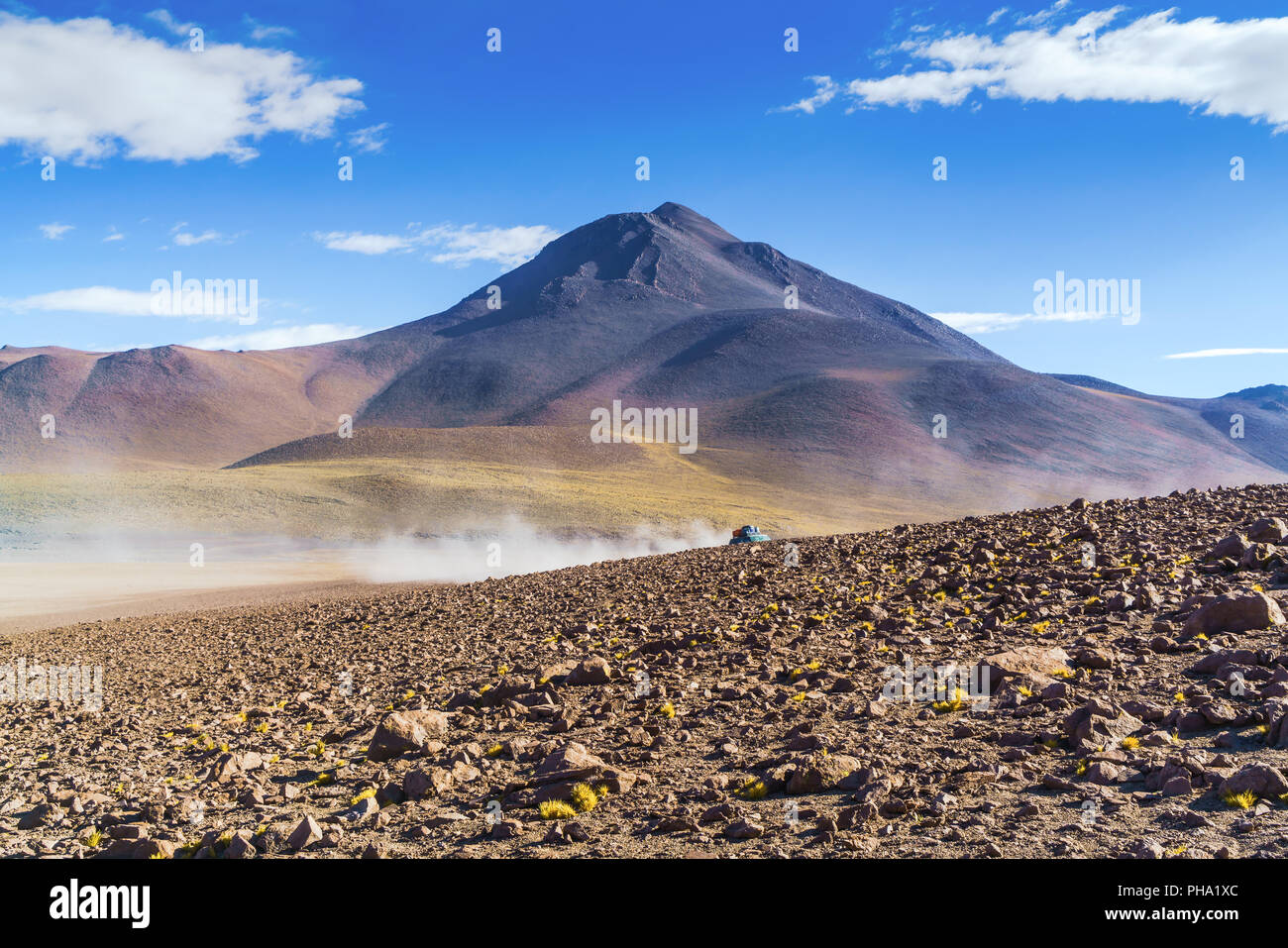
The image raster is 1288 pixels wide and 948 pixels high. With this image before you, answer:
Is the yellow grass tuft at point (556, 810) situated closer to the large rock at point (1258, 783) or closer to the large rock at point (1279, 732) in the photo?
the large rock at point (1258, 783)

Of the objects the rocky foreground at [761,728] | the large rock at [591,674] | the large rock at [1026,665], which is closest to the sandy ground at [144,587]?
the rocky foreground at [761,728]

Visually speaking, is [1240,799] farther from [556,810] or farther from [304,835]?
[304,835]

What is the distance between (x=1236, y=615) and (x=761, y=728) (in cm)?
571

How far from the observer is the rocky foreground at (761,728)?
22.4ft

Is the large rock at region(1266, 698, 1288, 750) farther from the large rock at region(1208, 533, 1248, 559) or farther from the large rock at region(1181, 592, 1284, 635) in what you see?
the large rock at region(1208, 533, 1248, 559)

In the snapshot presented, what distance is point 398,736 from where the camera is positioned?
10.2m

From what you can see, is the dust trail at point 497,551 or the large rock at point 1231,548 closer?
the large rock at point 1231,548

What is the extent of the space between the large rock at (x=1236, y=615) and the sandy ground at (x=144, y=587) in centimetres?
2868

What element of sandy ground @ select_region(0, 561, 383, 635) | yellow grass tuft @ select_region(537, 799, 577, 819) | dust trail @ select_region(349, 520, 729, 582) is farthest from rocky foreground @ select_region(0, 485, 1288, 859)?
dust trail @ select_region(349, 520, 729, 582)

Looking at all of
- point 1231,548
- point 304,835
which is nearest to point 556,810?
point 304,835

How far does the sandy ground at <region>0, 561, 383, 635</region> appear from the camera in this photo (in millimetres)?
32156

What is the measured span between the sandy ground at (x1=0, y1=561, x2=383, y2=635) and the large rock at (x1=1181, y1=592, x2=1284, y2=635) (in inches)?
1129

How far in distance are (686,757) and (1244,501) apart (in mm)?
18170

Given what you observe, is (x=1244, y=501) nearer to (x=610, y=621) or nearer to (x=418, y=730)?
(x=610, y=621)
